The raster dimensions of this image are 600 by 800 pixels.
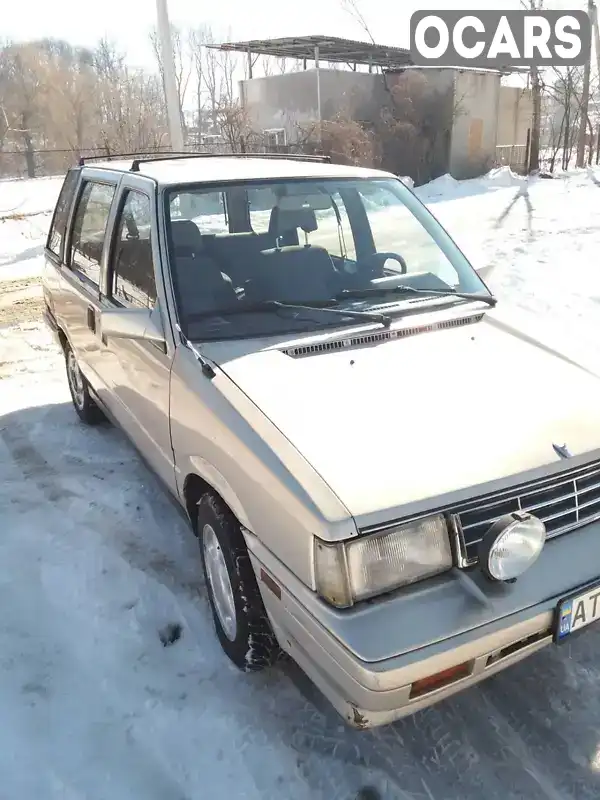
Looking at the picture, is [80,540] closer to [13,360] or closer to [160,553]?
[160,553]

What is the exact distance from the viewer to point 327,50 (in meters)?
26.2

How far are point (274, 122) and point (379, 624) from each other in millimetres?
27170

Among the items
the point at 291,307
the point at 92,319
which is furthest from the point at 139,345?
the point at 92,319

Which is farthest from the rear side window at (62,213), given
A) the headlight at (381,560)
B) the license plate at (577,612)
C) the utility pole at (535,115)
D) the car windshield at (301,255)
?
the utility pole at (535,115)

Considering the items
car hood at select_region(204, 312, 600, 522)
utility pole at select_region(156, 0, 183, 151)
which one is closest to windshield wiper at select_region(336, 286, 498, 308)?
car hood at select_region(204, 312, 600, 522)

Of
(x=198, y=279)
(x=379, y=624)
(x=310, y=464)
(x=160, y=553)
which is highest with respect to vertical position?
(x=198, y=279)

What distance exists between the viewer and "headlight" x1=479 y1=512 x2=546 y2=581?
189 centimetres

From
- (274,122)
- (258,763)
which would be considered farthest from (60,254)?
(274,122)

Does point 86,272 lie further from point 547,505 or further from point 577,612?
point 577,612

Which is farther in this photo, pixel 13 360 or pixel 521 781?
pixel 13 360

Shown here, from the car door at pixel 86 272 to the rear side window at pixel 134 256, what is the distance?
10.0 inches

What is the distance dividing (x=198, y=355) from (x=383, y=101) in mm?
26227

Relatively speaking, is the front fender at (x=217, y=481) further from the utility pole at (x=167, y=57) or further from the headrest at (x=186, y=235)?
the utility pole at (x=167, y=57)

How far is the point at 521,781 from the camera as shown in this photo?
2109 millimetres
